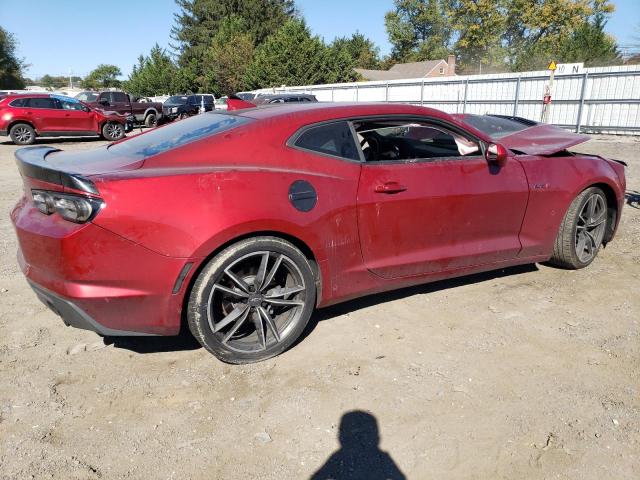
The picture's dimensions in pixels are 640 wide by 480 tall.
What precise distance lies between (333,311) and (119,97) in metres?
23.3

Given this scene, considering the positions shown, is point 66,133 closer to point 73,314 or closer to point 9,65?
point 73,314

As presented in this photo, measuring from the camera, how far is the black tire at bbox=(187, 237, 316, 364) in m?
2.90

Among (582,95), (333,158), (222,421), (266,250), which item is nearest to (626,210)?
(333,158)

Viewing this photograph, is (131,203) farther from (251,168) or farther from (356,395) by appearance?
(356,395)

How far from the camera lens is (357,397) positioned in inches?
111

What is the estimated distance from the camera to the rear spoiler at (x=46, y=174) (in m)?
2.63

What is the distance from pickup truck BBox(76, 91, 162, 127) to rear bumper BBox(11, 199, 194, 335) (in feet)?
74.6

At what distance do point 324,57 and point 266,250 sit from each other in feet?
148

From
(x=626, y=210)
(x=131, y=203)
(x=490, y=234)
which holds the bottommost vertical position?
(x=626, y=210)

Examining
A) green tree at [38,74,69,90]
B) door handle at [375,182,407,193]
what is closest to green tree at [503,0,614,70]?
door handle at [375,182,407,193]

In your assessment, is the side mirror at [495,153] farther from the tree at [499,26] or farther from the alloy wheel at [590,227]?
the tree at [499,26]

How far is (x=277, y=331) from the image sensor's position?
3207 mm

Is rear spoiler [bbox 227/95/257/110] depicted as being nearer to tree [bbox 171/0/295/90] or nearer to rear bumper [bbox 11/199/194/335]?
rear bumper [bbox 11/199/194/335]

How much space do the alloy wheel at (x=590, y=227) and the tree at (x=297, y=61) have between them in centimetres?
4257
